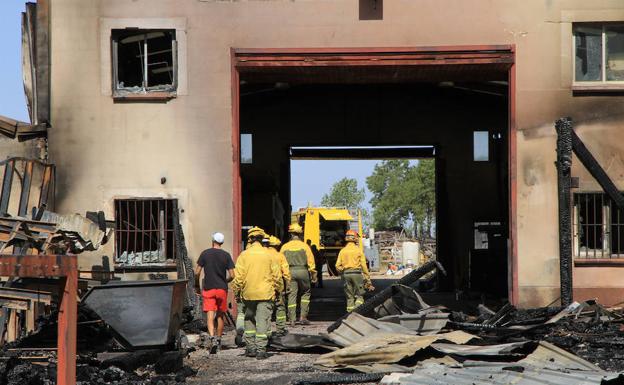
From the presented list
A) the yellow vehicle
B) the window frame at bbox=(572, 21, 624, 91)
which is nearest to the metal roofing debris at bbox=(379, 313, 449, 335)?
the window frame at bbox=(572, 21, 624, 91)

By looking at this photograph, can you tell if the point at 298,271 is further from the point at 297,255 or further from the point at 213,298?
the point at 213,298

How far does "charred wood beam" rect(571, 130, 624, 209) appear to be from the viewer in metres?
18.2

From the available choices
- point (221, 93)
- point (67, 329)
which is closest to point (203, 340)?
point (221, 93)

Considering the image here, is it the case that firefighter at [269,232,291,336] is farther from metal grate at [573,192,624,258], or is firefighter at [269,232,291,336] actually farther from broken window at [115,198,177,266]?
metal grate at [573,192,624,258]

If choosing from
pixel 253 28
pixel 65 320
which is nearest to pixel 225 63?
pixel 253 28

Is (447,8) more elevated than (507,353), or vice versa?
(447,8)

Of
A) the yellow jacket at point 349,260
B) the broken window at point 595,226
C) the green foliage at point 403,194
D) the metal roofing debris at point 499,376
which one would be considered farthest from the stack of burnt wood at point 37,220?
the green foliage at point 403,194

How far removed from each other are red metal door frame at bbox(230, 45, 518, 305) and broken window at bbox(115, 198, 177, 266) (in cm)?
131

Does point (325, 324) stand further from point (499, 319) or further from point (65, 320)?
point (65, 320)

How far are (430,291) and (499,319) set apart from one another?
14.0 meters

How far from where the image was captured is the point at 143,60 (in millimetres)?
19203

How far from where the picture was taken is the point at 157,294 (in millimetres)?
13055

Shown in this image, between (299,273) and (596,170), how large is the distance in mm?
5756

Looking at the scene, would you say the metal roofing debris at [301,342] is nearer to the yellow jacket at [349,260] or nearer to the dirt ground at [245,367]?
the dirt ground at [245,367]
